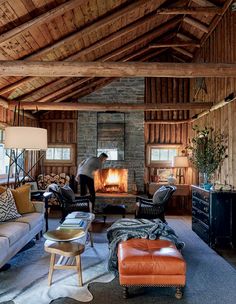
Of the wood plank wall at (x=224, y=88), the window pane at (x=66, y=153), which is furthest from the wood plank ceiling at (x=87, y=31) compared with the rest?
Answer: the window pane at (x=66, y=153)

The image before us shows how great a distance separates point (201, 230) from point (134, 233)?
221 centimetres

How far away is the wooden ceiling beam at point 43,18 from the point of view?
14.6 ft

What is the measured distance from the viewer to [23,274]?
12.5 ft

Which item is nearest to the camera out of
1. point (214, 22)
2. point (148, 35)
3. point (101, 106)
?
point (214, 22)

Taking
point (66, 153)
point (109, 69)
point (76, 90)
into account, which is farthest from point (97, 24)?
point (66, 153)

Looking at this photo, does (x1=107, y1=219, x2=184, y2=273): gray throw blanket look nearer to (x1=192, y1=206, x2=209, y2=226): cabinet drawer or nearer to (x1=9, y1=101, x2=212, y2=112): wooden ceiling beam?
(x1=192, y1=206, x2=209, y2=226): cabinet drawer

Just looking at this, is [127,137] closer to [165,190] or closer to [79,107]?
[79,107]

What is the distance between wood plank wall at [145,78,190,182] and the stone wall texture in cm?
29

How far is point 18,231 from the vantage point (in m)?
4.11

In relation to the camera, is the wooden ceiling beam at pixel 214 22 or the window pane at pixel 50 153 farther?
the window pane at pixel 50 153

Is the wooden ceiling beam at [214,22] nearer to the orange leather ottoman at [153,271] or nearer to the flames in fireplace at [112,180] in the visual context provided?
the flames in fireplace at [112,180]

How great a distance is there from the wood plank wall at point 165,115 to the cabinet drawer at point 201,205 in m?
3.32

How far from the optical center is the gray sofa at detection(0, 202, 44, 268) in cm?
364

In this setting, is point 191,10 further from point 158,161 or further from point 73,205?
point 73,205
